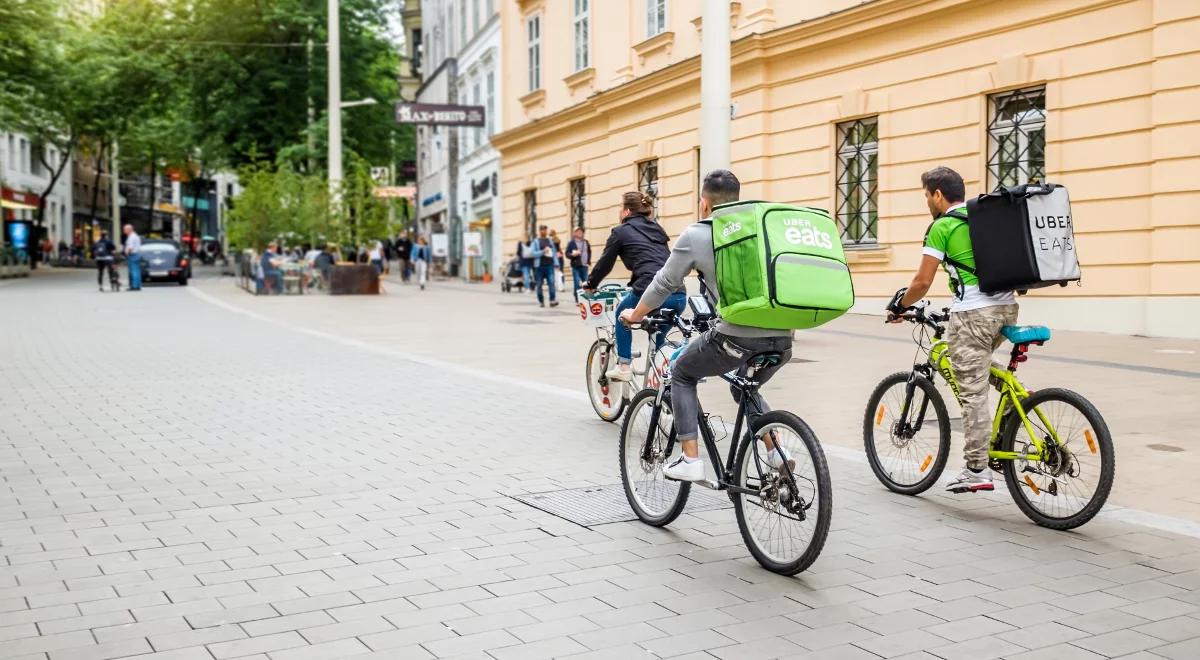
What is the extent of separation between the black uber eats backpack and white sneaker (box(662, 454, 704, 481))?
5.31 ft

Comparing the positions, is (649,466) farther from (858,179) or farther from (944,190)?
(858,179)

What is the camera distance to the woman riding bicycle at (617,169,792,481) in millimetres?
5070

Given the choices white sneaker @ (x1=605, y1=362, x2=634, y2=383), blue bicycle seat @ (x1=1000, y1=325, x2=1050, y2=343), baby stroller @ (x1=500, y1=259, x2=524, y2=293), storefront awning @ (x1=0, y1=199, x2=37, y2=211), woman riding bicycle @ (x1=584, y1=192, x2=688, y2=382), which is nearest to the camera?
blue bicycle seat @ (x1=1000, y1=325, x2=1050, y2=343)

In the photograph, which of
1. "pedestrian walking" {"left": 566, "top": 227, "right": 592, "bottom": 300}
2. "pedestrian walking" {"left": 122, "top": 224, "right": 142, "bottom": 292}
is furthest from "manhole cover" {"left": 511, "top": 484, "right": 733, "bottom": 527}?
"pedestrian walking" {"left": 122, "top": 224, "right": 142, "bottom": 292}

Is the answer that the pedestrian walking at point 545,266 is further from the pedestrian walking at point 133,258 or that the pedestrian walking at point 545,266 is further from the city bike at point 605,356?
the city bike at point 605,356

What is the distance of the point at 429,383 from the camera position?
1138 centimetres

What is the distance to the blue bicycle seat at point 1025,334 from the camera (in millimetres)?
5574

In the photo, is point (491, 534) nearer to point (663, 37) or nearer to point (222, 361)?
point (222, 361)

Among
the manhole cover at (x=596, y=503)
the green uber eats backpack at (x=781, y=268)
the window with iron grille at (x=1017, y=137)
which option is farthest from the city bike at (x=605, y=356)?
the window with iron grille at (x=1017, y=137)

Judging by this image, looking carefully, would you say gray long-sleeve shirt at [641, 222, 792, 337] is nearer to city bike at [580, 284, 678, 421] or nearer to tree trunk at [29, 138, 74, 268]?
city bike at [580, 284, 678, 421]

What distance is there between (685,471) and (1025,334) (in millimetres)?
1726

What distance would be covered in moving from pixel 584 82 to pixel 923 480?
23890mm

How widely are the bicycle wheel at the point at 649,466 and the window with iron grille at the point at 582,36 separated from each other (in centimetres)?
2381

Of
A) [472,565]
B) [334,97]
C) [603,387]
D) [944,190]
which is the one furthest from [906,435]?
[334,97]
